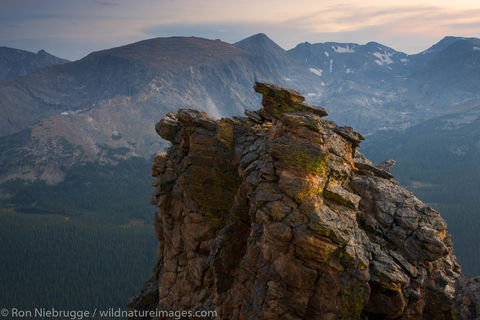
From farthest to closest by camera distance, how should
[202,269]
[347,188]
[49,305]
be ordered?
[49,305], [202,269], [347,188]

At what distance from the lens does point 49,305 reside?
173 metres

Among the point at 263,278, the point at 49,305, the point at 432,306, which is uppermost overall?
the point at 263,278

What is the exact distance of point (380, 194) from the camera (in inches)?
1256

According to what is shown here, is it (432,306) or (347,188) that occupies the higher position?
(347,188)

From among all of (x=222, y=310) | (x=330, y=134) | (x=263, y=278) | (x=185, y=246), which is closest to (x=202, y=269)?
(x=185, y=246)

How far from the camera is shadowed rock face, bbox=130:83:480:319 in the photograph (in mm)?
24812

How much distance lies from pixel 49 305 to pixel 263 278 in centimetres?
18576

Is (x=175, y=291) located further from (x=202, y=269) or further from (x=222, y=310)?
(x=222, y=310)

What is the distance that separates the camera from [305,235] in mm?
24875

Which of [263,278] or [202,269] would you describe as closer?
[263,278]

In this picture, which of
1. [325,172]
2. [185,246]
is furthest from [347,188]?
[185,246]

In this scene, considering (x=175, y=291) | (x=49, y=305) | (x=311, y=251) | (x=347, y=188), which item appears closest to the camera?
(x=311, y=251)

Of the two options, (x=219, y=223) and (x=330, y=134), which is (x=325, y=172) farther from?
(x=219, y=223)

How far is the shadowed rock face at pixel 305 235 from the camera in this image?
977 inches
